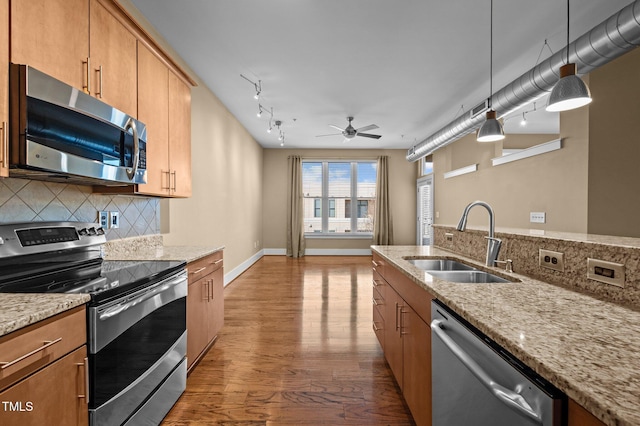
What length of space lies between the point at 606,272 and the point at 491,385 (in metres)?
0.81

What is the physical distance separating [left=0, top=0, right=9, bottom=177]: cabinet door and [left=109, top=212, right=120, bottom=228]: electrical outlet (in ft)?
3.60

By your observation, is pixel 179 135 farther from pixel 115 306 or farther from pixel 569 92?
pixel 569 92

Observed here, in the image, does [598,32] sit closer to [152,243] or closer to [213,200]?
[152,243]

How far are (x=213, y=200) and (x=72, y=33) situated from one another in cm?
295

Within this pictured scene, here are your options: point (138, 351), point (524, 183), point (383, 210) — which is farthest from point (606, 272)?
point (383, 210)

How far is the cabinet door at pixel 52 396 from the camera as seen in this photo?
35.9 inches

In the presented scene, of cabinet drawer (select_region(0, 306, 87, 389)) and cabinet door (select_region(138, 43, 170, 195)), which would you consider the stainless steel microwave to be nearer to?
cabinet door (select_region(138, 43, 170, 195))

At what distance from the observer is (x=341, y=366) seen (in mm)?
2404

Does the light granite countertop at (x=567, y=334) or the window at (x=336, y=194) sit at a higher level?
the window at (x=336, y=194)

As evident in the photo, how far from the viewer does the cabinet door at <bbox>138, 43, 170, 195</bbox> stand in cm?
220

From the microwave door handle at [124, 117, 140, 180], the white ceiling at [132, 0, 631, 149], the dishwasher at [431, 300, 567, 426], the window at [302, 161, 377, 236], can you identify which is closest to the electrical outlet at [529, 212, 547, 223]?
the white ceiling at [132, 0, 631, 149]

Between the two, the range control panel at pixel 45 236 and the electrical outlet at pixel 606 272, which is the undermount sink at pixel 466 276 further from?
the range control panel at pixel 45 236

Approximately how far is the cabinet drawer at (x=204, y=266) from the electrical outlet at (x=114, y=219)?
2.32 feet

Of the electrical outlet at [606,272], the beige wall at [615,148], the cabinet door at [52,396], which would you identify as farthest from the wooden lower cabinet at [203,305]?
the beige wall at [615,148]
